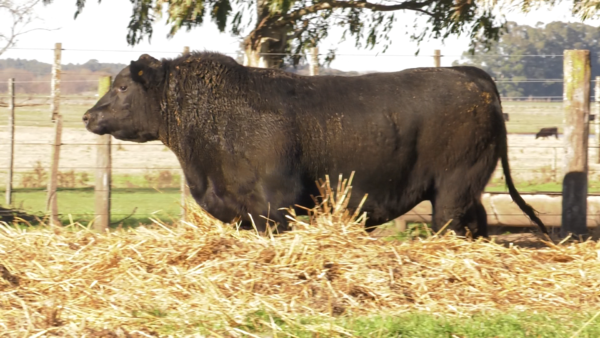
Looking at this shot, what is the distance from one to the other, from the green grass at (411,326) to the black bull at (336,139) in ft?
6.98

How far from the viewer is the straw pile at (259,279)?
16.0 ft

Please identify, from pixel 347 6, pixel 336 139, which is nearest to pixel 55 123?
pixel 336 139

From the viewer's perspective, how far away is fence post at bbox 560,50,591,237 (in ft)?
27.2

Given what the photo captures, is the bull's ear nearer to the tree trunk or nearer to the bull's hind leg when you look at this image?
the tree trunk

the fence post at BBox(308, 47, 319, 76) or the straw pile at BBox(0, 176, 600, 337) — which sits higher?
the fence post at BBox(308, 47, 319, 76)

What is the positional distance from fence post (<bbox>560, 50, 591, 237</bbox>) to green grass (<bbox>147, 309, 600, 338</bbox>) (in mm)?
3536

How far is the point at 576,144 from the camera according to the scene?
8.30m

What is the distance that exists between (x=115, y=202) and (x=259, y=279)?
878 cm

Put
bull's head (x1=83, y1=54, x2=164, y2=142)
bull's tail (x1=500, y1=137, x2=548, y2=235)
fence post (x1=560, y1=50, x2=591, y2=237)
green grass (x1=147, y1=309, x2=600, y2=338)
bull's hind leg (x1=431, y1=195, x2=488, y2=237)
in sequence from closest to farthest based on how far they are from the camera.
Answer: green grass (x1=147, y1=309, x2=600, y2=338)
bull's hind leg (x1=431, y1=195, x2=488, y2=237)
bull's tail (x1=500, y1=137, x2=548, y2=235)
bull's head (x1=83, y1=54, x2=164, y2=142)
fence post (x1=560, y1=50, x2=591, y2=237)

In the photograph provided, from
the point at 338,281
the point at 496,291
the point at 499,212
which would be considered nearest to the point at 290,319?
the point at 338,281

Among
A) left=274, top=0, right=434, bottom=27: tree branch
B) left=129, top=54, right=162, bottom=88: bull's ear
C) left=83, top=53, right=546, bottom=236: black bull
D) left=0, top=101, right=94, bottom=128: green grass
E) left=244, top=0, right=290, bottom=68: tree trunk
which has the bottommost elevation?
left=0, top=101, right=94, bottom=128: green grass

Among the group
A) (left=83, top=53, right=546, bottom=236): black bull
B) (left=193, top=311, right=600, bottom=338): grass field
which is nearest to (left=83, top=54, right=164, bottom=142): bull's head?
(left=83, top=53, right=546, bottom=236): black bull

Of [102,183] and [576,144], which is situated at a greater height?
[576,144]

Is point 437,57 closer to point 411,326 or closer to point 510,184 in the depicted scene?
point 510,184
